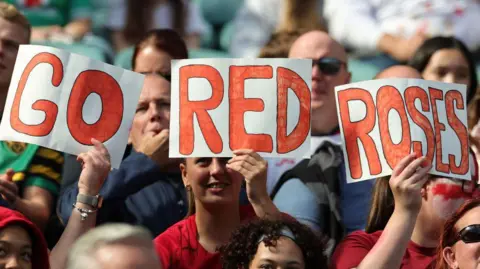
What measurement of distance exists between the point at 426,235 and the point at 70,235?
1509 mm

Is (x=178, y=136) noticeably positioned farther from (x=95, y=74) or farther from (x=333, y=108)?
(x=333, y=108)

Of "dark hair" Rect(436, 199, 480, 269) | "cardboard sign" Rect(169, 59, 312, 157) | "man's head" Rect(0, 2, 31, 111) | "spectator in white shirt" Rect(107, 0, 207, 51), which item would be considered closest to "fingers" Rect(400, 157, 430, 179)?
"dark hair" Rect(436, 199, 480, 269)

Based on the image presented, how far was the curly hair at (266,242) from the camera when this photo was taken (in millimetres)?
5422

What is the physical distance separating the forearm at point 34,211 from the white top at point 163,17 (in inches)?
140

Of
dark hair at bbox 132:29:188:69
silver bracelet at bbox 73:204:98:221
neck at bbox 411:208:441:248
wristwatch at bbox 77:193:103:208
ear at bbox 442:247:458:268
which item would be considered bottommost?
ear at bbox 442:247:458:268

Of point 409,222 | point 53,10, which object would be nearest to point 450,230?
point 409,222

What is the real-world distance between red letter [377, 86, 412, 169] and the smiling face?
129 centimetres

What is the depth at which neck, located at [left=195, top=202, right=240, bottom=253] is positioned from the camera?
5.94 meters

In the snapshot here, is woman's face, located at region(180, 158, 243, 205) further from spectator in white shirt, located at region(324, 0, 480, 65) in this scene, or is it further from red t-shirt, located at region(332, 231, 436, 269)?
spectator in white shirt, located at region(324, 0, 480, 65)

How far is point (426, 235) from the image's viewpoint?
5.99 m

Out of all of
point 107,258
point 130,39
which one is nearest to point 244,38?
point 130,39

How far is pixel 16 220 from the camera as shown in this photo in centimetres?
526

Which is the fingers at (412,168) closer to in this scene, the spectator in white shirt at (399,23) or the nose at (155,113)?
the nose at (155,113)

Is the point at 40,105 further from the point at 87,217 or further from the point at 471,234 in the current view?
the point at 471,234
